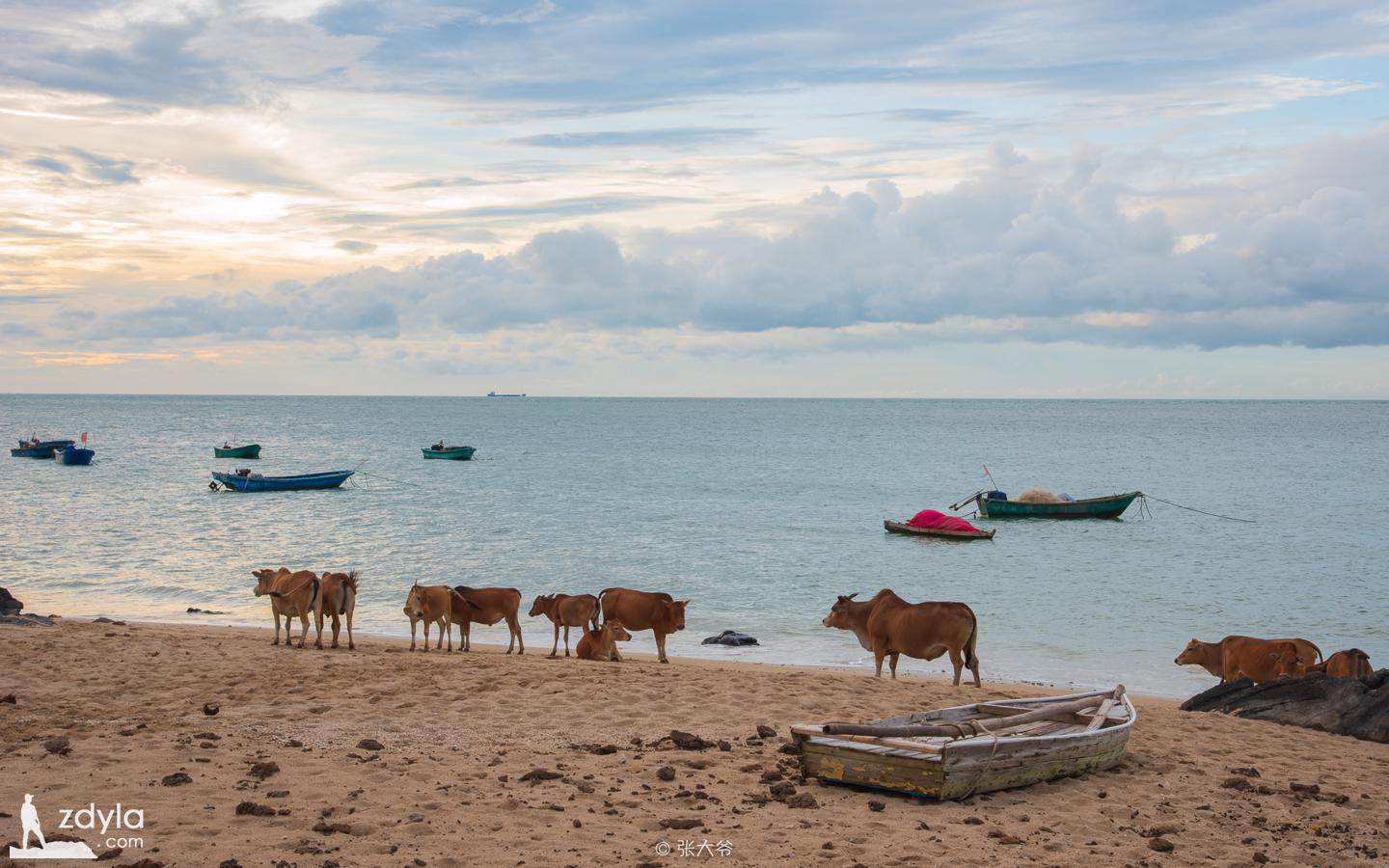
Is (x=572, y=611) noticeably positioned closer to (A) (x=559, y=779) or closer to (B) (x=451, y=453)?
(A) (x=559, y=779)

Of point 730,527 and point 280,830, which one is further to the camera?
point 730,527

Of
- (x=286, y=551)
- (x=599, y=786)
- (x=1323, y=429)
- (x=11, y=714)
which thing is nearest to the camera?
(x=599, y=786)

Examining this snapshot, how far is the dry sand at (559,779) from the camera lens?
25.2ft

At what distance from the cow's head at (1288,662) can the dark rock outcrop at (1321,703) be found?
1.16 meters

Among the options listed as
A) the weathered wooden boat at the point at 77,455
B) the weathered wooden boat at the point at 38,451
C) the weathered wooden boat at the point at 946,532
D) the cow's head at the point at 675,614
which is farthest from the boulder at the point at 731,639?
the weathered wooden boat at the point at 38,451

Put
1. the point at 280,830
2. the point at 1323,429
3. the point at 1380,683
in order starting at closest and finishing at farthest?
1. the point at 280,830
2. the point at 1380,683
3. the point at 1323,429

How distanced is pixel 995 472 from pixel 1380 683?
7053 centimetres

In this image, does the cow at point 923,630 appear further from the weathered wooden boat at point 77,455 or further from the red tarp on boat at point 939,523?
the weathered wooden boat at point 77,455

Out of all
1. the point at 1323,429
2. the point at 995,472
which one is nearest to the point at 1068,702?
the point at 995,472

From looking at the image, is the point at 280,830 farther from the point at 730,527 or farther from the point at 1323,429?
the point at 1323,429

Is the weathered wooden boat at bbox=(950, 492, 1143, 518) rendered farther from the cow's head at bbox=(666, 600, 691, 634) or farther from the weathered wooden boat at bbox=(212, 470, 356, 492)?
the weathered wooden boat at bbox=(212, 470, 356, 492)

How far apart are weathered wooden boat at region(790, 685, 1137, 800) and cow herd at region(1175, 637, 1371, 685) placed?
18.7ft

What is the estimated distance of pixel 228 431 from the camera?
14312cm

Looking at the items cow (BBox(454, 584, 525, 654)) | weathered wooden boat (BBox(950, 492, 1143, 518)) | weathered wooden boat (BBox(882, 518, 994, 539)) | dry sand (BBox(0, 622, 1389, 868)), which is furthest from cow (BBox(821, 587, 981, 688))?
weathered wooden boat (BBox(950, 492, 1143, 518))
